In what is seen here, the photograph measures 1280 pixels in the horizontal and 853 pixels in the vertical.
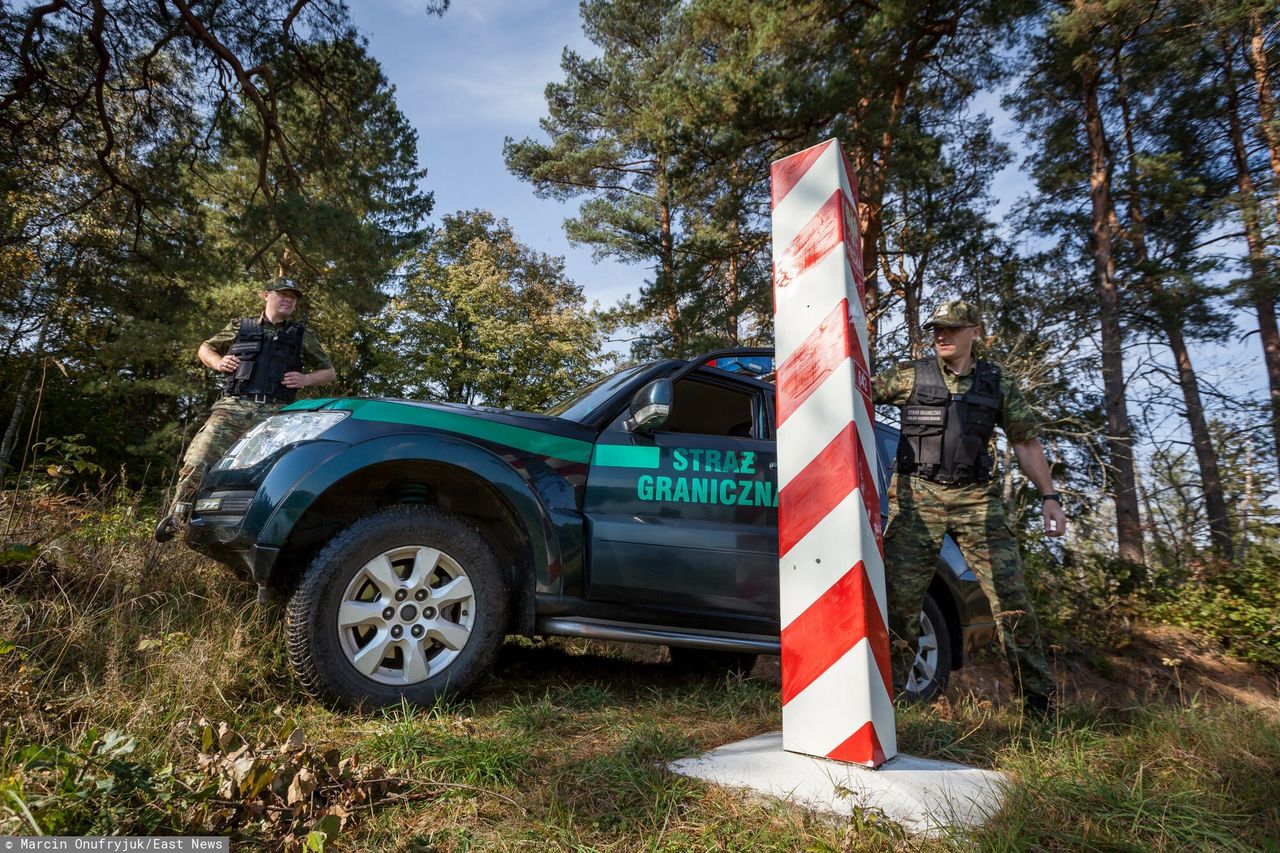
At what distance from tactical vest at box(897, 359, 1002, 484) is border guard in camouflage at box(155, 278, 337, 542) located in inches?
141

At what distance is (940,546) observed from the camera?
3.40 meters

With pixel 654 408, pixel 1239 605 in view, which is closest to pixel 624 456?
pixel 654 408

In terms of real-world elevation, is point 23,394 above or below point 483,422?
above

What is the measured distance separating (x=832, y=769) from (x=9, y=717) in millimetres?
2465

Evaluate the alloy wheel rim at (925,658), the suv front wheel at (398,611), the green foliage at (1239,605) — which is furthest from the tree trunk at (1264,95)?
the suv front wheel at (398,611)

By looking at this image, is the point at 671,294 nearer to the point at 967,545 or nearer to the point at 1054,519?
the point at 967,545

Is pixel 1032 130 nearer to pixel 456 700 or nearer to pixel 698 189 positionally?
pixel 698 189

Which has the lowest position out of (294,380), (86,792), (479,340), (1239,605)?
(1239,605)

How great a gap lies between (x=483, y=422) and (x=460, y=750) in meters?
1.39

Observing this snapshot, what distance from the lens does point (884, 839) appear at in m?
1.67

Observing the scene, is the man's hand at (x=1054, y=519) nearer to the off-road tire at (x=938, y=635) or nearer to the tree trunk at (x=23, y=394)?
the off-road tire at (x=938, y=635)

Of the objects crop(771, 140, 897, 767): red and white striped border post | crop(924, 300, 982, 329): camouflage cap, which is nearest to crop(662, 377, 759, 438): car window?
crop(924, 300, 982, 329): camouflage cap

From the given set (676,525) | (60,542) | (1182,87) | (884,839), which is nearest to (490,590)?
(676,525)

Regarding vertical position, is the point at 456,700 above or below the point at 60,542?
below
